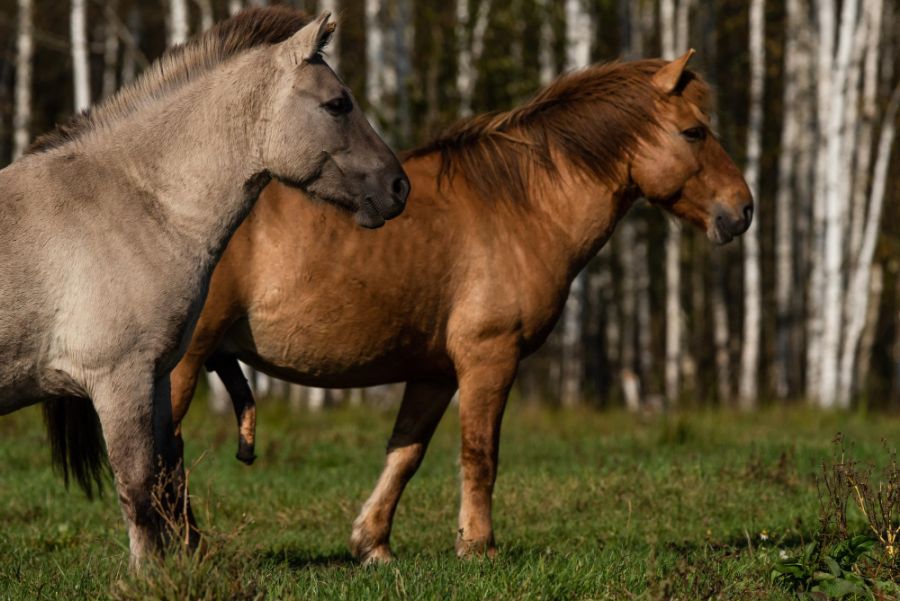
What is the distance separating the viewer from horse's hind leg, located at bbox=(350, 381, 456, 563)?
660cm

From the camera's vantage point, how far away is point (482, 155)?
674 centimetres

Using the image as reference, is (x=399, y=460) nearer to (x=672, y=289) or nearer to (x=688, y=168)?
(x=688, y=168)

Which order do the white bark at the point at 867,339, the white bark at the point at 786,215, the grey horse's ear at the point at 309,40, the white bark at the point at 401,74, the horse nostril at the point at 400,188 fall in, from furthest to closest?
the white bark at the point at 867,339 → the white bark at the point at 786,215 → the white bark at the point at 401,74 → the horse nostril at the point at 400,188 → the grey horse's ear at the point at 309,40

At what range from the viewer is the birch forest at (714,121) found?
16750mm

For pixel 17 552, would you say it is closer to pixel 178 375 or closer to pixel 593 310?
pixel 178 375

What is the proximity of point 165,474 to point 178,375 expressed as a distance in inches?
48.5

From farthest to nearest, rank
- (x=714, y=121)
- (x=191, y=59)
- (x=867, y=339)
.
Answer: (x=867, y=339) < (x=714, y=121) < (x=191, y=59)

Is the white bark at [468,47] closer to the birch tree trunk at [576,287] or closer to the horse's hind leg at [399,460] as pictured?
the birch tree trunk at [576,287]

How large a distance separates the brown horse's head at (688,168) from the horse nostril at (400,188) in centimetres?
216

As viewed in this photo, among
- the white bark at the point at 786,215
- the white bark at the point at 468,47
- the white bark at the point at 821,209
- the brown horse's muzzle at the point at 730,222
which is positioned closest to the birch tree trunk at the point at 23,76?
the white bark at the point at 468,47

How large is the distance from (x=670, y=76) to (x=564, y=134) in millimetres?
652

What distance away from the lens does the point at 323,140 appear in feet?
16.4

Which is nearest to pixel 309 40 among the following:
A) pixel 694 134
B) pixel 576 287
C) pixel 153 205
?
pixel 153 205

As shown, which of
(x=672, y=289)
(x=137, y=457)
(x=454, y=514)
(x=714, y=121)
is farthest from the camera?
(x=672, y=289)
